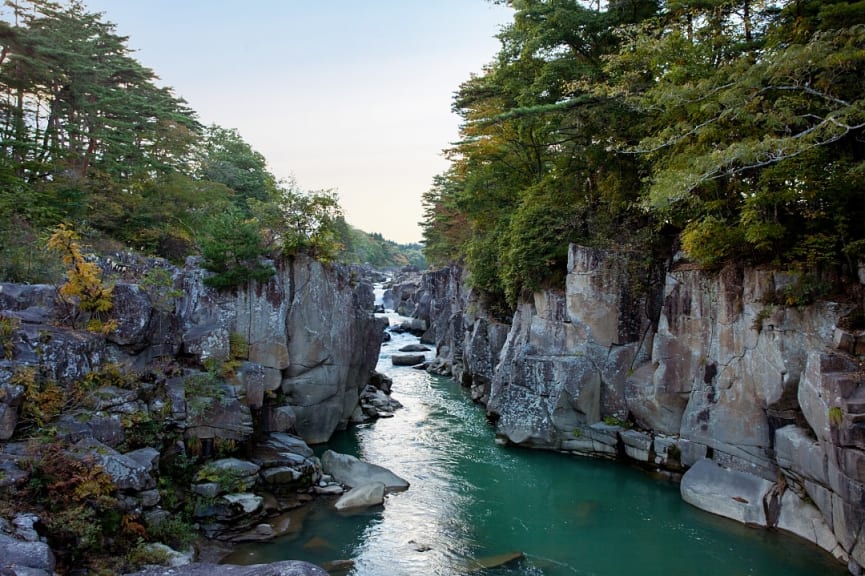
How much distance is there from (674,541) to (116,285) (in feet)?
47.2

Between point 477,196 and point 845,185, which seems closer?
point 845,185

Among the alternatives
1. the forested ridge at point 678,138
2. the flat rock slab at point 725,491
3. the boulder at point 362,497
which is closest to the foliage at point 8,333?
the boulder at point 362,497

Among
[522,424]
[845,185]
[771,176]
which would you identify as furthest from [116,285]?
[845,185]

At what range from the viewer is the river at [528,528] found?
10.8 meters

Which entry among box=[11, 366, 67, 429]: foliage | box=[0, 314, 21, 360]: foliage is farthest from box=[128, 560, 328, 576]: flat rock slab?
box=[0, 314, 21, 360]: foliage

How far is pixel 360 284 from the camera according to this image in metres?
20.5

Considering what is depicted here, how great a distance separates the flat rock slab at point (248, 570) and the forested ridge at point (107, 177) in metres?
8.99

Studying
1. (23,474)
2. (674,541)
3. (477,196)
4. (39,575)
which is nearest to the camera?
(39,575)

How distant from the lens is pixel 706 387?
1440cm

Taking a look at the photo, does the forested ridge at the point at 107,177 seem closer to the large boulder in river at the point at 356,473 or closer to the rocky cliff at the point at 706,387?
the large boulder in river at the point at 356,473

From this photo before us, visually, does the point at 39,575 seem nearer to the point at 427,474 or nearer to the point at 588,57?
the point at 427,474

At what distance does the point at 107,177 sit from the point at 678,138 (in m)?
21.7

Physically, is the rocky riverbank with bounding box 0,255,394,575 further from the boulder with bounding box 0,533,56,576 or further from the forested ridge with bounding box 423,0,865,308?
the forested ridge with bounding box 423,0,865,308

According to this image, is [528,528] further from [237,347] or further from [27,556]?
[27,556]
